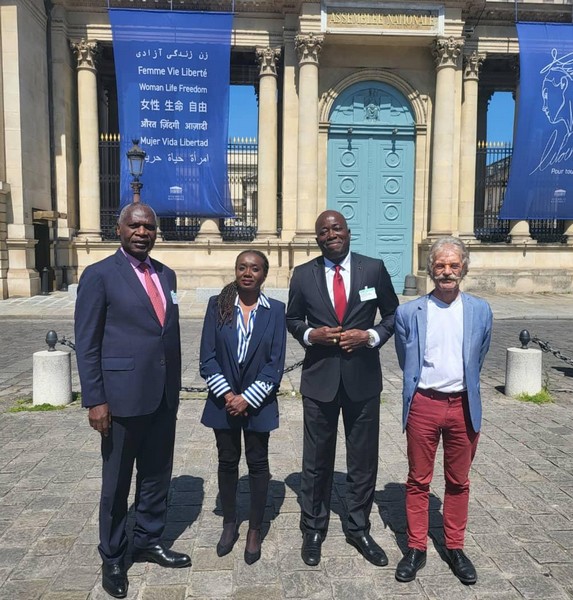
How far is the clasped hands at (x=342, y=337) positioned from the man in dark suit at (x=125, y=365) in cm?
84

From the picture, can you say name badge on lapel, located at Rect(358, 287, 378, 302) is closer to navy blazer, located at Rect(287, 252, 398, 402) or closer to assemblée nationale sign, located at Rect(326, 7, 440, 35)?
navy blazer, located at Rect(287, 252, 398, 402)

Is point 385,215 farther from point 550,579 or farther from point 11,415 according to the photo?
point 550,579

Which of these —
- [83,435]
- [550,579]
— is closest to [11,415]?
[83,435]

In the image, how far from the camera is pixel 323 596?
2941mm

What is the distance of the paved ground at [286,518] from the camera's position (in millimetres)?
3033

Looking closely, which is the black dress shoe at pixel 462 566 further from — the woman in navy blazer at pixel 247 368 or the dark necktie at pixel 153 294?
the dark necktie at pixel 153 294

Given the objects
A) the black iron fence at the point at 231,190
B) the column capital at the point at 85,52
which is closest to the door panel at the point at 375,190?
the black iron fence at the point at 231,190

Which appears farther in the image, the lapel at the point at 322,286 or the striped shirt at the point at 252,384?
the lapel at the point at 322,286

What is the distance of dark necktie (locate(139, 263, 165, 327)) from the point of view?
122 inches

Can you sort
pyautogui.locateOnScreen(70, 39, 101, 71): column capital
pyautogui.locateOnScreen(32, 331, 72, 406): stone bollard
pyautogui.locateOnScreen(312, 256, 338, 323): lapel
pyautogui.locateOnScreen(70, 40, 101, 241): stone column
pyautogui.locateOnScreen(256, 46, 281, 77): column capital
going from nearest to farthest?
pyautogui.locateOnScreen(312, 256, 338, 323): lapel < pyautogui.locateOnScreen(32, 331, 72, 406): stone bollard < pyautogui.locateOnScreen(70, 39, 101, 71): column capital < pyautogui.locateOnScreen(70, 40, 101, 241): stone column < pyautogui.locateOnScreen(256, 46, 281, 77): column capital

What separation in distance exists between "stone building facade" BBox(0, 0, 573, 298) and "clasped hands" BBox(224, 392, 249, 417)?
1662 centimetres

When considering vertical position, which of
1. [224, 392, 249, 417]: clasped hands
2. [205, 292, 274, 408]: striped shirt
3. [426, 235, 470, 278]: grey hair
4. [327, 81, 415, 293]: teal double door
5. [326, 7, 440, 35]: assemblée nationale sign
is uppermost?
[326, 7, 440, 35]: assemblée nationale sign

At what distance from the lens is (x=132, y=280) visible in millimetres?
2994

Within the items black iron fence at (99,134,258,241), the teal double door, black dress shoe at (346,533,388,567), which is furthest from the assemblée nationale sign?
black dress shoe at (346,533,388,567)
